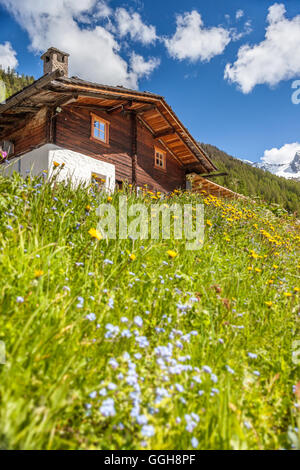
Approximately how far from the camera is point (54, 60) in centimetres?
1229

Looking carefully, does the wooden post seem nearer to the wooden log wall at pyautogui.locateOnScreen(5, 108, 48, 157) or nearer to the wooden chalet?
the wooden chalet

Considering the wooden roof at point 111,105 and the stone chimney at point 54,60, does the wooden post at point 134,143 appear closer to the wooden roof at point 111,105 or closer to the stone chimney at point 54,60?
the wooden roof at point 111,105

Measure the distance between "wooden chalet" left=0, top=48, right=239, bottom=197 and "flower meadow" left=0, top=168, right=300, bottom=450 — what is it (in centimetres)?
679

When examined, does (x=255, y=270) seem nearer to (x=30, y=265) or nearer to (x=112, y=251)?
(x=112, y=251)

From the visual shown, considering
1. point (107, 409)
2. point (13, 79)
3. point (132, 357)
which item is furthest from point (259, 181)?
point (107, 409)

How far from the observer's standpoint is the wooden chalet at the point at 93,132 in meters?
10.1

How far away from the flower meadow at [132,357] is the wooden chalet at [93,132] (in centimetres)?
679

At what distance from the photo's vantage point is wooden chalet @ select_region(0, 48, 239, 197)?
33.1ft

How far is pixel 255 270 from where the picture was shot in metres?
3.64

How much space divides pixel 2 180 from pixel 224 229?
382cm

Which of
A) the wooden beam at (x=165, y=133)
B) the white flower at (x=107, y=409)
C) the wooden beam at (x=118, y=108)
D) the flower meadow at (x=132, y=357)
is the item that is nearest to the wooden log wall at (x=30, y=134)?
the wooden beam at (x=118, y=108)

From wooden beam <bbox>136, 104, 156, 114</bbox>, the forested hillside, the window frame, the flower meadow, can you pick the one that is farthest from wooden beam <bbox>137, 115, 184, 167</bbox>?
the forested hillside

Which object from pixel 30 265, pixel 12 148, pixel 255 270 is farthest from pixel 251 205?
pixel 12 148
